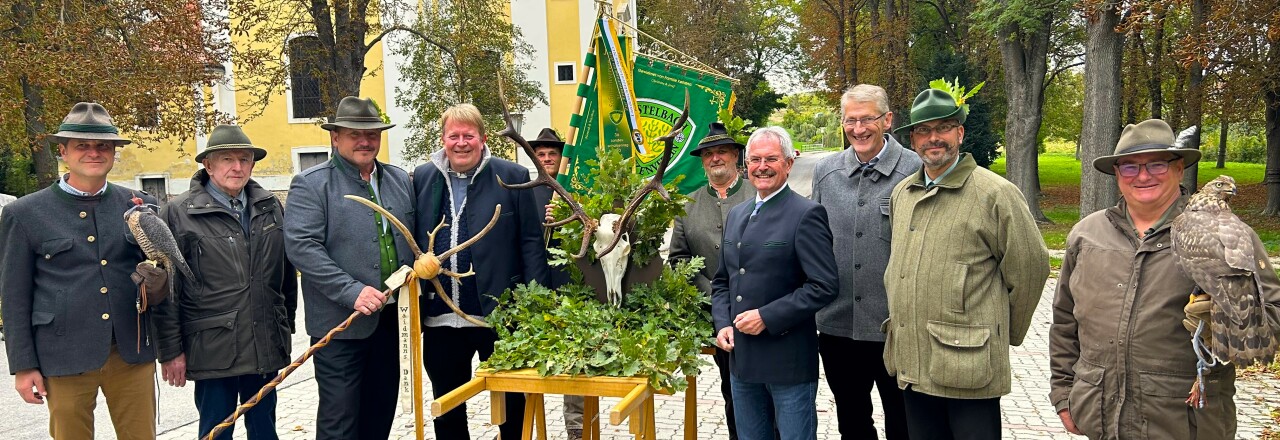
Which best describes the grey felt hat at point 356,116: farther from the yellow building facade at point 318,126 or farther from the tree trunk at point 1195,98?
the yellow building facade at point 318,126

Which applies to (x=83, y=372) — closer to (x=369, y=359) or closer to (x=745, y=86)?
(x=369, y=359)

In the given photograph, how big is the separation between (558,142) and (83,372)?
3375mm

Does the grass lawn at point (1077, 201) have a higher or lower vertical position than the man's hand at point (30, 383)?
lower

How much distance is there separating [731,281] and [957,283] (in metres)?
1.07

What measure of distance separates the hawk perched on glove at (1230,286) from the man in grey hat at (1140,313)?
0.21 ft

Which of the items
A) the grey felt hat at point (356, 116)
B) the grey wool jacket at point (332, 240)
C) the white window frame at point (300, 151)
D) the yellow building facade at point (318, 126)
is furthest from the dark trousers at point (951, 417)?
the white window frame at point (300, 151)

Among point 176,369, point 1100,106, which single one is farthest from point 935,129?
point 1100,106

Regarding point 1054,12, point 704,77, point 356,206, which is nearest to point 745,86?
point 1054,12

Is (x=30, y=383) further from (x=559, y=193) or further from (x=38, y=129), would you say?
(x=38, y=129)

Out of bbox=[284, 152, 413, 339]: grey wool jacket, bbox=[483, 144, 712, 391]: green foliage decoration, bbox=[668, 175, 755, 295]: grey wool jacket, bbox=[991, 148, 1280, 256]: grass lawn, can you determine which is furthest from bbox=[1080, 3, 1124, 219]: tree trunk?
bbox=[284, 152, 413, 339]: grey wool jacket

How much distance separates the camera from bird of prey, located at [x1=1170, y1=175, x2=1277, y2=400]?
9.04 feet

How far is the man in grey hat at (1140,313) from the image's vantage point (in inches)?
117

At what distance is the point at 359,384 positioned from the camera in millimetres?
4512

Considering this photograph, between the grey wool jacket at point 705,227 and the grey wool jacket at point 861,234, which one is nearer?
the grey wool jacket at point 861,234
